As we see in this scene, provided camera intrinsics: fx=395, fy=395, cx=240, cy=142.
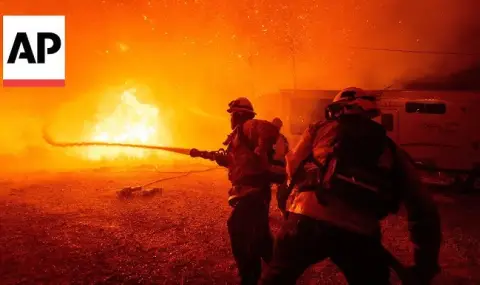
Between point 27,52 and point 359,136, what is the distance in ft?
45.0

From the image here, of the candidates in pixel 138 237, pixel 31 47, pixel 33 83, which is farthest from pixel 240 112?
pixel 33 83

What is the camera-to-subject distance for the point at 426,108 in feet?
30.2

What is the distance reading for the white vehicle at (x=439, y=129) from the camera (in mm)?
8797

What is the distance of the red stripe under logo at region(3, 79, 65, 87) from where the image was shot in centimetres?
1856

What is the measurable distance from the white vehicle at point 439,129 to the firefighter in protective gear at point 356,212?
7.16 metres

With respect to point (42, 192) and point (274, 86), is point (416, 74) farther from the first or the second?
point (42, 192)

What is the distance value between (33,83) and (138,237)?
16102mm

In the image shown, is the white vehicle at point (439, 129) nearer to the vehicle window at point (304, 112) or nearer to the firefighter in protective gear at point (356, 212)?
the vehicle window at point (304, 112)

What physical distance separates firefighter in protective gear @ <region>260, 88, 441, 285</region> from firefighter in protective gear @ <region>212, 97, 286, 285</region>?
1.26 meters

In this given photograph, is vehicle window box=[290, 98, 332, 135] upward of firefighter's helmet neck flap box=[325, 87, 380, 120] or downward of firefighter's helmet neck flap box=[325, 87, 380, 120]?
upward

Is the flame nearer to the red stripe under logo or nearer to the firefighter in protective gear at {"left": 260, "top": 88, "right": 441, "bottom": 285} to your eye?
the red stripe under logo

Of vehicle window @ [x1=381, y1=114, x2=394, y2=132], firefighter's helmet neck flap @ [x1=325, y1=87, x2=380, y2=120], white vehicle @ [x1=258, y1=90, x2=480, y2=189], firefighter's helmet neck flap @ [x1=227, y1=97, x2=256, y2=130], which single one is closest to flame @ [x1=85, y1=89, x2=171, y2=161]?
vehicle window @ [x1=381, y1=114, x2=394, y2=132]

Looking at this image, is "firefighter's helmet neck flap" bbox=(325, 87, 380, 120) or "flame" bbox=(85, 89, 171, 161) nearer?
"firefighter's helmet neck flap" bbox=(325, 87, 380, 120)

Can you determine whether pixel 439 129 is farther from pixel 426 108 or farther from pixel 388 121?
pixel 388 121
